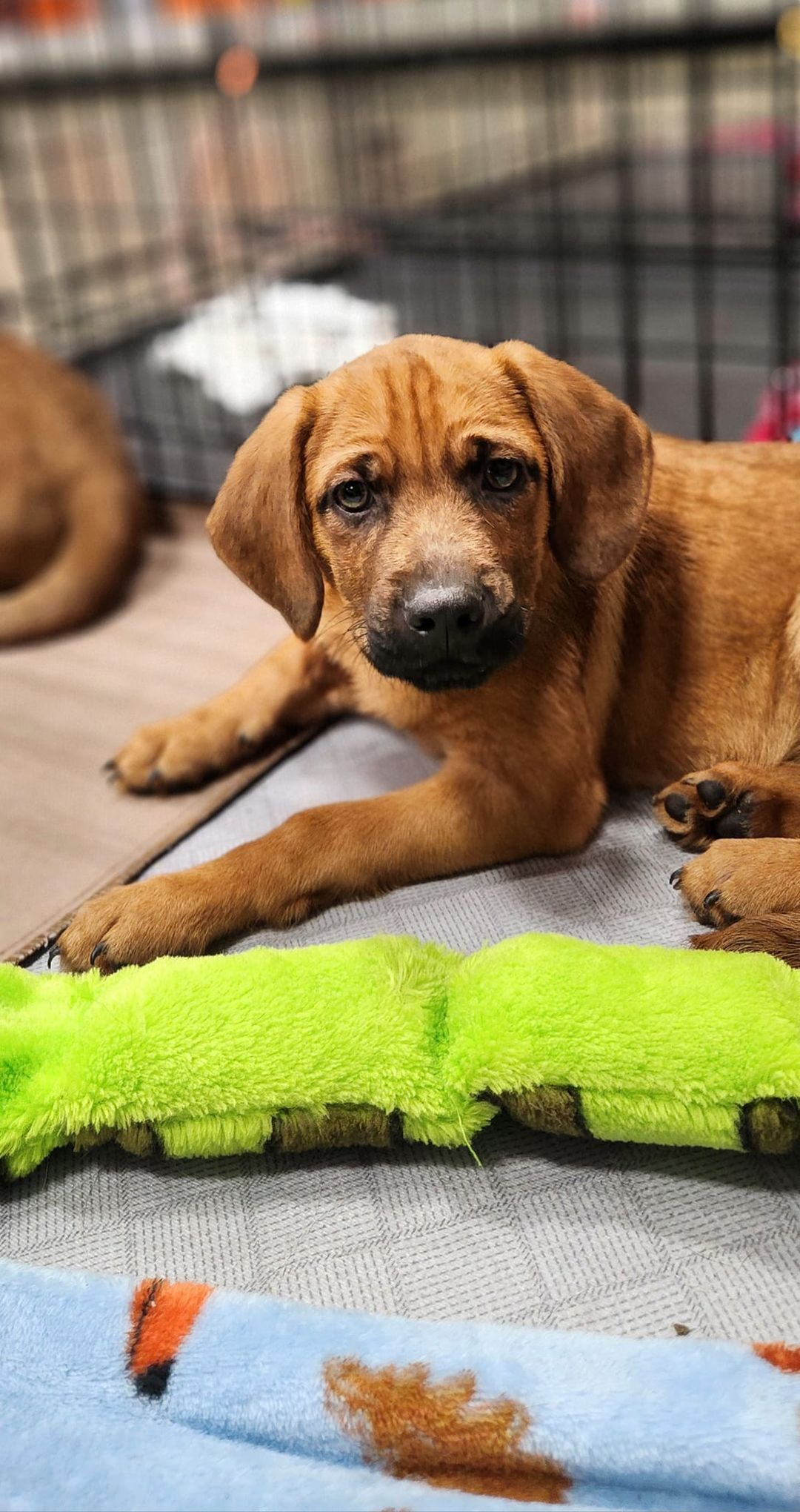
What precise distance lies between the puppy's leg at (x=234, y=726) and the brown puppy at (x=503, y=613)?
0.84 ft

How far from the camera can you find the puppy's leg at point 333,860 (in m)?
2.08

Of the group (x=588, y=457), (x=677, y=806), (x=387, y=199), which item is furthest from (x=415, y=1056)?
(x=387, y=199)

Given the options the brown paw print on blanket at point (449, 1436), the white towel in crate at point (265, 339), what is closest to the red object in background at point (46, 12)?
the white towel in crate at point (265, 339)

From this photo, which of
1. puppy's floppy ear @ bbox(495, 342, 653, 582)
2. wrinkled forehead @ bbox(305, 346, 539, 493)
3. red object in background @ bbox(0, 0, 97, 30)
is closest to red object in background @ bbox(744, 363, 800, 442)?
puppy's floppy ear @ bbox(495, 342, 653, 582)

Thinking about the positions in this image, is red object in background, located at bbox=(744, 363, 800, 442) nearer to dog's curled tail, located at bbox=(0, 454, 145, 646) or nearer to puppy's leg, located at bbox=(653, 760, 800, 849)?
puppy's leg, located at bbox=(653, 760, 800, 849)

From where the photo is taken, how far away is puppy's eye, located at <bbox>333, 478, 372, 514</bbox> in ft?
6.76

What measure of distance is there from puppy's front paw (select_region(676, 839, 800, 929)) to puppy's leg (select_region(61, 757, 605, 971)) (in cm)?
29

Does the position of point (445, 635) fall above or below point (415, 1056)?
above

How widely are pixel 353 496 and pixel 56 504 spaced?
6.39 feet

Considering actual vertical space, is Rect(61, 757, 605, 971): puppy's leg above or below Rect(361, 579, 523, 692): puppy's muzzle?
below

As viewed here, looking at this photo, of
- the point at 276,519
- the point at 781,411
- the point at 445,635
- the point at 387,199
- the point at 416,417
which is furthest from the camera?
the point at 387,199

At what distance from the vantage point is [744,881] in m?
2.06

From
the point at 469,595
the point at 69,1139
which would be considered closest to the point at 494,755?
the point at 469,595

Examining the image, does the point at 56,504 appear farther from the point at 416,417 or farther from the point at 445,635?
the point at 445,635
